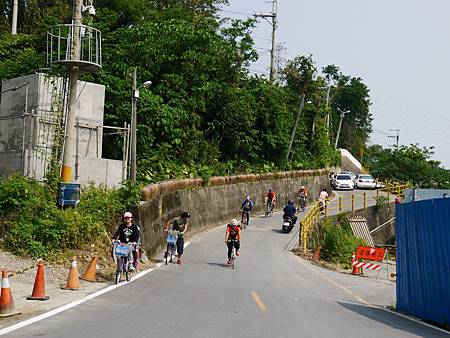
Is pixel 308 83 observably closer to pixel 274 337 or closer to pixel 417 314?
pixel 417 314

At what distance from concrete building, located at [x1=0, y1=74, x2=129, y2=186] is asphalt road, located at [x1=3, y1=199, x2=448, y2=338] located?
559 centimetres

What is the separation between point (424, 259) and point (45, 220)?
10.3 meters

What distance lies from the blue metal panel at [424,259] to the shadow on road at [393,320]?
0.54 m

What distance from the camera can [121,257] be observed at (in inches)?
588

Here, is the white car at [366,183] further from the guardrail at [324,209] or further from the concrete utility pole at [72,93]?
the concrete utility pole at [72,93]

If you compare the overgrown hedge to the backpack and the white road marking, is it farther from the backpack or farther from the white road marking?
the backpack

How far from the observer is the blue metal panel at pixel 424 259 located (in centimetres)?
1196

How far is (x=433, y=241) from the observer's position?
12578mm

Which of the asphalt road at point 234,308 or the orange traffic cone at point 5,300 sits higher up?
the orange traffic cone at point 5,300

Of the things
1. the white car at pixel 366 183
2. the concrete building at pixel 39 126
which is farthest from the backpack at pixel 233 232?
the white car at pixel 366 183

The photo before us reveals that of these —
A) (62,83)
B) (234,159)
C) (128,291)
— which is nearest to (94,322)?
(128,291)

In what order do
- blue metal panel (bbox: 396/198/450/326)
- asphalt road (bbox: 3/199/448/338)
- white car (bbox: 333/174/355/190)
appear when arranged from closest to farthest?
1. asphalt road (bbox: 3/199/448/338)
2. blue metal panel (bbox: 396/198/450/326)
3. white car (bbox: 333/174/355/190)

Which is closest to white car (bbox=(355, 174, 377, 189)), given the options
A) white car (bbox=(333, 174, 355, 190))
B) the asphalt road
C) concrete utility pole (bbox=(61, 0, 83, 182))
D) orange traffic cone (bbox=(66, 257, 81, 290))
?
white car (bbox=(333, 174, 355, 190))

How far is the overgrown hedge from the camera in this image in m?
16.8
